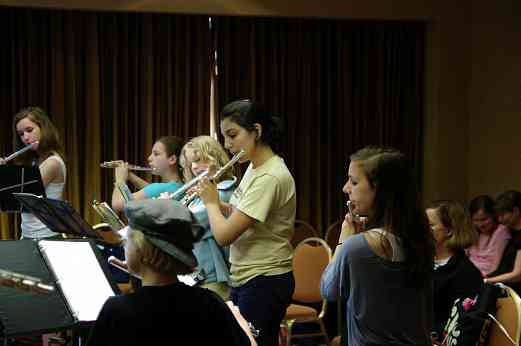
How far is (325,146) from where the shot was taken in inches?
256

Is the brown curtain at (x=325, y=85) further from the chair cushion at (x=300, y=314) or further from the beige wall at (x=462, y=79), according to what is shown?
the chair cushion at (x=300, y=314)

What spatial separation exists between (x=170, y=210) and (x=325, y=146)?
4571mm

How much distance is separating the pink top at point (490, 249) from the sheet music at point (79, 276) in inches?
114

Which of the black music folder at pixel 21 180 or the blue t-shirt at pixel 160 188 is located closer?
the black music folder at pixel 21 180

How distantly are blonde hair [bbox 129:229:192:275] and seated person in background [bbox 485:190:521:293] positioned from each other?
325 cm

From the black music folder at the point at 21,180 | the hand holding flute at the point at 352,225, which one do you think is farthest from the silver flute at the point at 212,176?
the black music folder at the point at 21,180

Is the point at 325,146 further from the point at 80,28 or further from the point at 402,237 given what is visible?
the point at 402,237

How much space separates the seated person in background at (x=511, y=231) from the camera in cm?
485

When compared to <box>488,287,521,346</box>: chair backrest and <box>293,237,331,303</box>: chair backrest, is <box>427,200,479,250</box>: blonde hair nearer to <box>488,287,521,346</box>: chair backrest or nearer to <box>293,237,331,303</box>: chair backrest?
<box>488,287,521,346</box>: chair backrest

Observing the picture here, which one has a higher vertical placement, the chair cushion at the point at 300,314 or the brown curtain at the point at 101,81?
the brown curtain at the point at 101,81

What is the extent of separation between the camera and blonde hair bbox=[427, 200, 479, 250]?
3516 mm

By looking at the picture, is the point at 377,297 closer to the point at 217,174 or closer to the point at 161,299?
the point at 161,299

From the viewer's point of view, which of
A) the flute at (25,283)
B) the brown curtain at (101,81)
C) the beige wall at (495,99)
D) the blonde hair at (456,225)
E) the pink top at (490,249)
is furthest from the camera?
the beige wall at (495,99)

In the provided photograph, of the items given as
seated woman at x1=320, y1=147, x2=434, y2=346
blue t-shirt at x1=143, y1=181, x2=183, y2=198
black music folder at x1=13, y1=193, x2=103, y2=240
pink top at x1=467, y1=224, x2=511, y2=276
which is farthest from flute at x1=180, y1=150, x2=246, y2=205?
pink top at x1=467, y1=224, x2=511, y2=276
